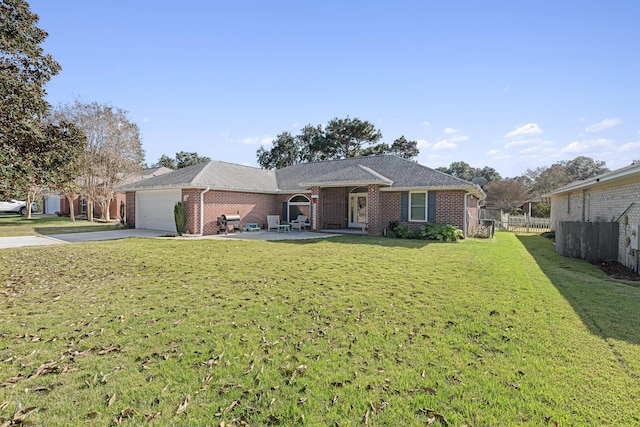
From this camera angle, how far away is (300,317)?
188 inches

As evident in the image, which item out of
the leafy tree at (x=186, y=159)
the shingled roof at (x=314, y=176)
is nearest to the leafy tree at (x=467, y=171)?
the leafy tree at (x=186, y=159)

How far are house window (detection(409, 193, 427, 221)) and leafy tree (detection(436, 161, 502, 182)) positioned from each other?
52127 millimetres

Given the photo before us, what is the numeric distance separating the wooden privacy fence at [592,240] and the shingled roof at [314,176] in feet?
14.8

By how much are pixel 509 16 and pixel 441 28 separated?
6.94 ft

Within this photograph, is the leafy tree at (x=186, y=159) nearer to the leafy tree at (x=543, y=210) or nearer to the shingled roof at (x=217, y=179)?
the shingled roof at (x=217, y=179)

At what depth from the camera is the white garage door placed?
59.1 ft

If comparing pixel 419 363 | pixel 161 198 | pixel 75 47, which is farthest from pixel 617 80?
pixel 161 198

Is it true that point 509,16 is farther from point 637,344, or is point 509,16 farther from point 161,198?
point 161,198

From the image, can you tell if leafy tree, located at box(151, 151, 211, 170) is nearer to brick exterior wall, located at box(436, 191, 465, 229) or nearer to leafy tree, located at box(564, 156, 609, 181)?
brick exterior wall, located at box(436, 191, 465, 229)

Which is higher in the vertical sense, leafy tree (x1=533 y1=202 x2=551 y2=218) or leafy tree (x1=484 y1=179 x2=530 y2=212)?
leafy tree (x1=484 y1=179 x2=530 y2=212)

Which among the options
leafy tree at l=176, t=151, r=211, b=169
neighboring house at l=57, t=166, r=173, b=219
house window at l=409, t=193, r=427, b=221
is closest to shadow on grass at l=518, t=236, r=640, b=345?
house window at l=409, t=193, r=427, b=221

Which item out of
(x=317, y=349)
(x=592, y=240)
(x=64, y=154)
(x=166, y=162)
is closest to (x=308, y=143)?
(x=166, y=162)

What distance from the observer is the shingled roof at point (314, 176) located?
53.0 ft

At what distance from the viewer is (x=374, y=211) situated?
53.9 feet
